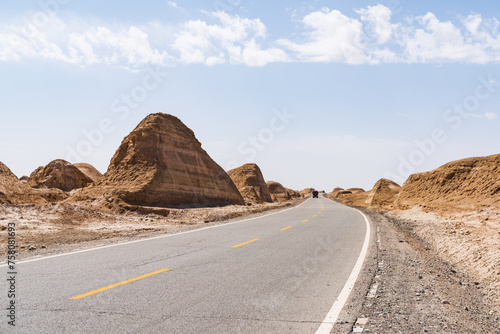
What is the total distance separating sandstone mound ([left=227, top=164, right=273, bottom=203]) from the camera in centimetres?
7544

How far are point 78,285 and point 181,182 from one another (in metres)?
29.1

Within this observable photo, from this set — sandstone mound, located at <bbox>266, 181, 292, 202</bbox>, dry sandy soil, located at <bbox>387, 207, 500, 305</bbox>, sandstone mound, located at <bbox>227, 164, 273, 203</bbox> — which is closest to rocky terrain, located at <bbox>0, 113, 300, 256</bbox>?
dry sandy soil, located at <bbox>387, 207, 500, 305</bbox>

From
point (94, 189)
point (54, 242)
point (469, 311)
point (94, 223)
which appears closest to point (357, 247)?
point (469, 311)

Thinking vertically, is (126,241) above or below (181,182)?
below

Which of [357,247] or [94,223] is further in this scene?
[94,223]

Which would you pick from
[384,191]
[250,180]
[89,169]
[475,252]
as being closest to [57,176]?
[89,169]

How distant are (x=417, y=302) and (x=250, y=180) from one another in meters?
74.0

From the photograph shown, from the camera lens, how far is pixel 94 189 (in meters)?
30.7

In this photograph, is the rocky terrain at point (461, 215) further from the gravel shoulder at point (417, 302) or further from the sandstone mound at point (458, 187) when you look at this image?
the gravel shoulder at point (417, 302)

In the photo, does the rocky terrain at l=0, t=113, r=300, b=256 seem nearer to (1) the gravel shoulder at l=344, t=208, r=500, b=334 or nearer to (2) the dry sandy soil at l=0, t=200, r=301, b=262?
(2) the dry sandy soil at l=0, t=200, r=301, b=262

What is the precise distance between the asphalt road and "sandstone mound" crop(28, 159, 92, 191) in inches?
2358

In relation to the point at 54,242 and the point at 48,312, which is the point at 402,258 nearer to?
the point at 48,312

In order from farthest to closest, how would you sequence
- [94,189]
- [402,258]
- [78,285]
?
[94,189]
[402,258]
[78,285]

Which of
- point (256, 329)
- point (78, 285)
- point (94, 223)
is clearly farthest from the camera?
point (94, 223)
